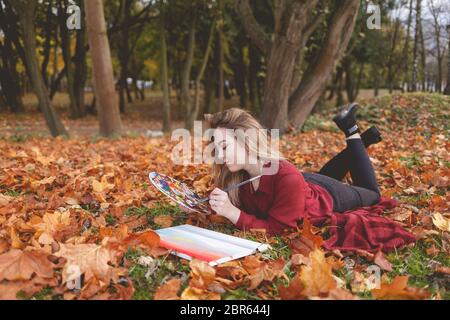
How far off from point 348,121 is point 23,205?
274 cm

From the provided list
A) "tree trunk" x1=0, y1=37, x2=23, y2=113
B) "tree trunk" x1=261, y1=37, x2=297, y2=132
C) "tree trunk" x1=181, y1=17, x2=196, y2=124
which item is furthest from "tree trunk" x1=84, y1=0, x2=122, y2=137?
"tree trunk" x1=0, y1=37, x2=23, y2=113

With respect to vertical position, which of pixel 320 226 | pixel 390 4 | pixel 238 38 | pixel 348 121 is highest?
pixel 390 4

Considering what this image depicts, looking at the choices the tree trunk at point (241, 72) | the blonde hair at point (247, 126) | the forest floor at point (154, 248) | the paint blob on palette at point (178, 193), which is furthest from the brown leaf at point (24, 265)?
the tree trunk at point (241, 72)

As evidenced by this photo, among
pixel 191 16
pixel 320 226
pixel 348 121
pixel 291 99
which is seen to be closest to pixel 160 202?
pixel 320 226

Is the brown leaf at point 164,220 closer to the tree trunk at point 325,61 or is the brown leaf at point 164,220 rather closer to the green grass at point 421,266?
the green grass at point 421,266

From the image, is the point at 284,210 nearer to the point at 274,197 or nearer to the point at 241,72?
A: the point at 274,197

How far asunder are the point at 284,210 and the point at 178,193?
78 cm

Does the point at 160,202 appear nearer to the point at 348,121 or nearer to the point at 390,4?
the point at 348,121

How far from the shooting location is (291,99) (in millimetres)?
10359

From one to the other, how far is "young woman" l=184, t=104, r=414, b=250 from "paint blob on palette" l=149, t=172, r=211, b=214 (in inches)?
8.4

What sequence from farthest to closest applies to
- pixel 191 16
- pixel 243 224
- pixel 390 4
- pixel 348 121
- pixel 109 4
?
pixel 109 4
pixel 390 4
pixel 191 16
pixel 348 121
pixel 243 224

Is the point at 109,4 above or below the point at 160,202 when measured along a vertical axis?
above

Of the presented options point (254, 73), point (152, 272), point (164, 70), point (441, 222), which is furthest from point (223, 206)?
point (254, 73)

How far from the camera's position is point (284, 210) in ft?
9.71
